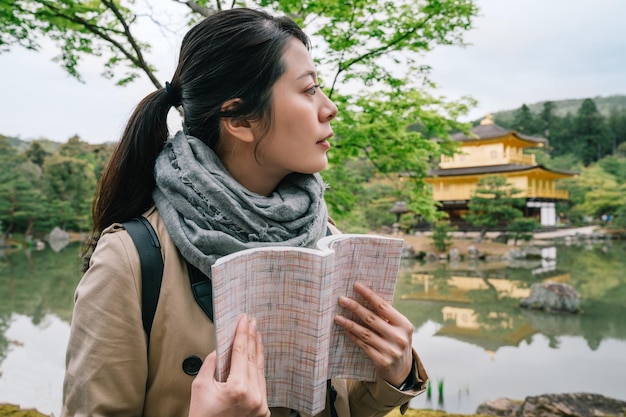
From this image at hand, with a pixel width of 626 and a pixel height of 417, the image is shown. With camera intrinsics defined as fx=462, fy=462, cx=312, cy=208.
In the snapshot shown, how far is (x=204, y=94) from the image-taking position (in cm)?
77

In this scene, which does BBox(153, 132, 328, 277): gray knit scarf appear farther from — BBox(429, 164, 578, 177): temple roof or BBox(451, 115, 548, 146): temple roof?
BBox(451, 115, 548, 146): temple roof

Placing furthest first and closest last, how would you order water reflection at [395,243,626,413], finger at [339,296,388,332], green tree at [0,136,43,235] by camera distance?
green tree at [0,136,43,235], water reflection at [395,243,626,413], finger at [339,296,388,332]

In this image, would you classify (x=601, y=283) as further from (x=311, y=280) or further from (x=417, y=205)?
(x=311, y=280)

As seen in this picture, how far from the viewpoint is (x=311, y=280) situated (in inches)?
→ 22.0

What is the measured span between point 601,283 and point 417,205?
852 cm

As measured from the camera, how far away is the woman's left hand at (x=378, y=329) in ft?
2.10

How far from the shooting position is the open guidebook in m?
0.53

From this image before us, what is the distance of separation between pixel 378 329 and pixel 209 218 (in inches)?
11.6

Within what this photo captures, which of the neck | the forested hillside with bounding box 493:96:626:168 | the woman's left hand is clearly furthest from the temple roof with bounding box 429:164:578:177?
the woman's left hand

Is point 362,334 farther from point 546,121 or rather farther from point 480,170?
point 546,121

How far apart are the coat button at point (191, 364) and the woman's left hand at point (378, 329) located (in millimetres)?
207

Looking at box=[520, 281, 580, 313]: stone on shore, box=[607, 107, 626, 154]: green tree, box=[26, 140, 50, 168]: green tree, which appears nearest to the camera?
box=[520, 281, 580, 313]: stone on shore

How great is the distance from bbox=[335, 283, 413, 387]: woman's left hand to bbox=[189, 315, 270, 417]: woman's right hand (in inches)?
5.6

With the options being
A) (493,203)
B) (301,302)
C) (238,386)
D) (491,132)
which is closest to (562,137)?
(491,132)
